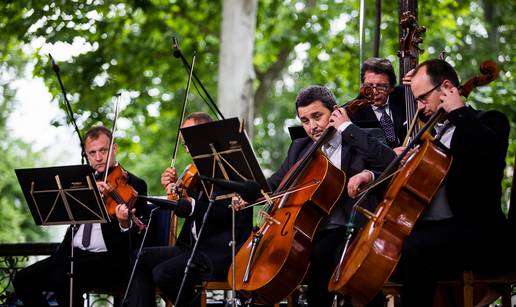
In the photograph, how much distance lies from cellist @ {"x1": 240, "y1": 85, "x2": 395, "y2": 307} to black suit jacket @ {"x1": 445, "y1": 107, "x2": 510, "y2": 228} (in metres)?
0.57

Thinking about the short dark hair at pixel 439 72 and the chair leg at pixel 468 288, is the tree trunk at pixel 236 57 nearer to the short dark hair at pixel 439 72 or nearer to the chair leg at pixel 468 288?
the short dark hair at pixel 439 72

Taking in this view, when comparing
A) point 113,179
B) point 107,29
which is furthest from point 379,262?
point 107,29

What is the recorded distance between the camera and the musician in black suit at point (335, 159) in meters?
4.57

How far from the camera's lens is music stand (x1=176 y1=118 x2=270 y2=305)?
14.9ft

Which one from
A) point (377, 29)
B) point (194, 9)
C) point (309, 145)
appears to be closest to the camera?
point (309, 145)

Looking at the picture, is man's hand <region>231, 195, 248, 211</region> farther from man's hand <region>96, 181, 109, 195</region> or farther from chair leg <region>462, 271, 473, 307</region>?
chair leg <region>462, 271, 473, 307</region>

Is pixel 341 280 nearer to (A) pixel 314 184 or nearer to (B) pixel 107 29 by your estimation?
(A) pixel 314 184

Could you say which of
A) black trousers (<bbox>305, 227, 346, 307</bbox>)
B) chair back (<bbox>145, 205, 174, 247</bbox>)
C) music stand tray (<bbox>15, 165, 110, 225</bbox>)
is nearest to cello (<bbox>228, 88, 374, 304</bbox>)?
black trousers (<bbox>305, 227, 346, 307</bbox>)

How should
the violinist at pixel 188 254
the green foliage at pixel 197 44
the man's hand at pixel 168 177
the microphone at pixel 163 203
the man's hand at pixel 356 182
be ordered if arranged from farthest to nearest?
the green foliage at pixel 197 44, the man's hand at pixel 168 177, the violinist at pixel 188 254, the microphone at pixel 163 203, the man's hand at pixel 356 182

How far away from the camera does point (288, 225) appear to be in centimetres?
450

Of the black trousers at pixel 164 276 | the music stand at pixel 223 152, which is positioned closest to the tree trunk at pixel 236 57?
the black trousers at pixel 164 276

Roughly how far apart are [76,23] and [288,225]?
19.8ft

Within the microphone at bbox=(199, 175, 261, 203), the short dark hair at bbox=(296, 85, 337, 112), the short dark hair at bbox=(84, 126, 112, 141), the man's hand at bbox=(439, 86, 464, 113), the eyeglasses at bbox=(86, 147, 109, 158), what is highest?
the man's hand at bbox=(439, 86, 464, 113)

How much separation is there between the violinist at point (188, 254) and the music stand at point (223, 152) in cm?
39
